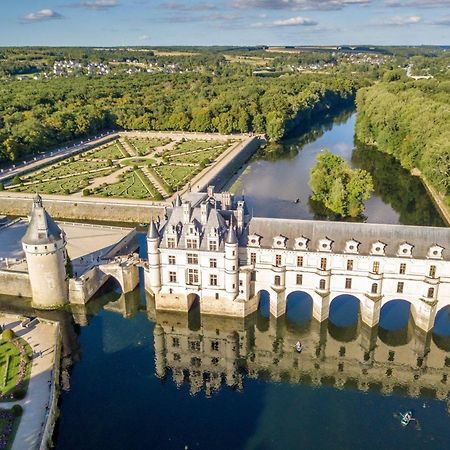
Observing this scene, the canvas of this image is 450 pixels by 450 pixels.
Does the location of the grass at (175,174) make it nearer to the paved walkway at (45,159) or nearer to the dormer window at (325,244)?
the paved walkway at (45,159)

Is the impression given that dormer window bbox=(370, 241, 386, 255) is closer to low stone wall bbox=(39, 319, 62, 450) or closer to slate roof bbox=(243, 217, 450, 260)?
slate roof bbox=(243, 217, 450, 260)

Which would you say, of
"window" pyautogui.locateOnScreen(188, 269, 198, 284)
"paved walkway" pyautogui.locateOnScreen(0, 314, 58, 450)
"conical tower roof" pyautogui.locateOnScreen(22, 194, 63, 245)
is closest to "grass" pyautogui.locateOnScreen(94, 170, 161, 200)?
"conical tower roof" pyautogui.locateOnScreen(22, 194, 63, 245)

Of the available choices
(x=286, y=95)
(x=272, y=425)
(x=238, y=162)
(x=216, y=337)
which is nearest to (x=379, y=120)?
(x=238, y=162)

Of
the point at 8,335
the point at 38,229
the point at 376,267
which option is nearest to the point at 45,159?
the point at 38,229

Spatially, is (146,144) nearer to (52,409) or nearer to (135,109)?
(135,109)

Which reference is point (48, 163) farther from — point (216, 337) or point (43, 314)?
point (216, 337)

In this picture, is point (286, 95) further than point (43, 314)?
Yes

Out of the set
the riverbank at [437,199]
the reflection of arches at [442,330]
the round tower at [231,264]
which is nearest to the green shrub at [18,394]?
the round tower at [231,264]
